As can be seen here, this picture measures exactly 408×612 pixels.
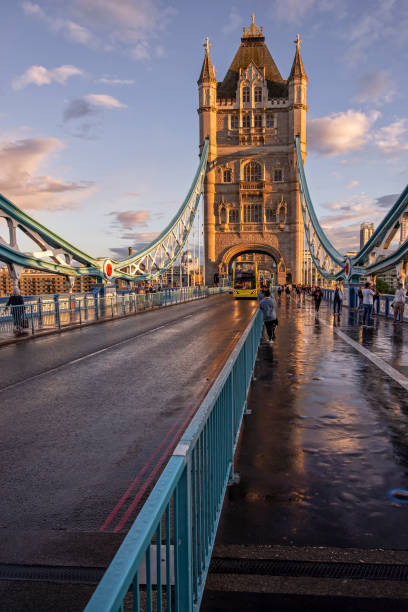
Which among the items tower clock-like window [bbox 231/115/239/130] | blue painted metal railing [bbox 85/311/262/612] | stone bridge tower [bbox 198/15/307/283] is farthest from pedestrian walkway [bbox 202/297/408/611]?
tower clock-like window [bbox 231/115/239/130]

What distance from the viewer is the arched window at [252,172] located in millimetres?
72750

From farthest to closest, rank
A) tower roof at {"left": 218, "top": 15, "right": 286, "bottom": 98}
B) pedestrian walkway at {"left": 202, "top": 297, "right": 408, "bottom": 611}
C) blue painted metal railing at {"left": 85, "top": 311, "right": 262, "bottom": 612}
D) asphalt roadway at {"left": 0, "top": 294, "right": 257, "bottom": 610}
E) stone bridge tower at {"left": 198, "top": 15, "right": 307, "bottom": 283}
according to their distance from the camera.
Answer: tower roof at {"left": 218, "top": 15, "right": 286, "bottom": 98} < stone bridge tower at {"left": 198, "top": 15, "right": 307, "bottom": 283} < asphalt roadway at {"left": 0, "top": 294, "right": 257, "bottom": 610} < pedestrian walkway at {"left": 202, "top": 297, "right": 408, "bottom": 611} < blue painted metal railing at {"left": 85, "top": 311, "right": 262, "bottom": 612}

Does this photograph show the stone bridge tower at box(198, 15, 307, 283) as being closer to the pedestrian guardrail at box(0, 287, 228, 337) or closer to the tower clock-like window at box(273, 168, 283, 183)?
the tower clock-like window at box(273, 168, 283, 183)

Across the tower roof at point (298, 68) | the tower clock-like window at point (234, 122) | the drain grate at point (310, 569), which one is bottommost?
the drain grate at point (310, 569)

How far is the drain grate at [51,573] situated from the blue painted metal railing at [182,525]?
11.7 inches

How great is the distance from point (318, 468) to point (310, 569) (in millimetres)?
1699

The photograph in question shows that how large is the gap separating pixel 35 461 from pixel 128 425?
1424 millimetres

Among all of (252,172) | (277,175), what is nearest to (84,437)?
(252,172)

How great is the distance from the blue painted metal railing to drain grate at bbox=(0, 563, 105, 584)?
30 cm

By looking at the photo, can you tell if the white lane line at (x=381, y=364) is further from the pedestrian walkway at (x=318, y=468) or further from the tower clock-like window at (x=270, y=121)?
the tower clock-like window at (x=270, y=121)

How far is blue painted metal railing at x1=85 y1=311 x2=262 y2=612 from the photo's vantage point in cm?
146

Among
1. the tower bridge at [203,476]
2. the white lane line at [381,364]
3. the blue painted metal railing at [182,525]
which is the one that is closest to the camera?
the blue painted metal railing at [182,525]

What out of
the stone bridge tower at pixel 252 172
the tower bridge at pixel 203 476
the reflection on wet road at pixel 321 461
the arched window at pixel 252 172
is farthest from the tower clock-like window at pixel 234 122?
the reflection on wet road at pixel 321 461

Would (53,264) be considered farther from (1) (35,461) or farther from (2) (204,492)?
(2) (204,492)
